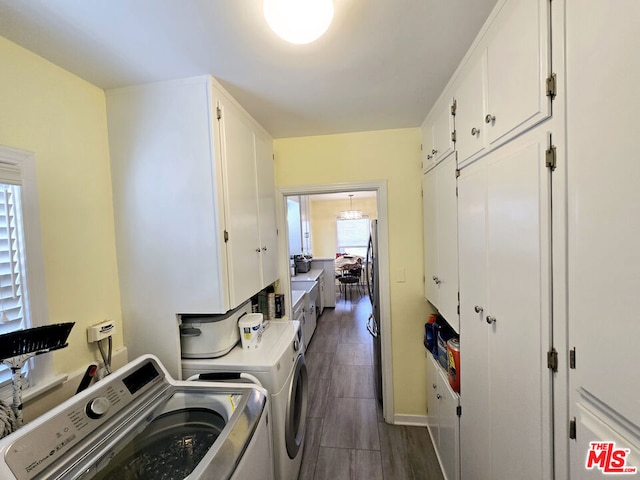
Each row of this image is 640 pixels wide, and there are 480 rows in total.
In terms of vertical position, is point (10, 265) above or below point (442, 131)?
below

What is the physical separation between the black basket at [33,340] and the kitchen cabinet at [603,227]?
168 cm

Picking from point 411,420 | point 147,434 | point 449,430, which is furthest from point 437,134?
point 411,420

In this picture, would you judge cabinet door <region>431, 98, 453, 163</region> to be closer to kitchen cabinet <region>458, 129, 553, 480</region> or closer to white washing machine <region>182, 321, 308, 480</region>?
kitchen cabinet <region>458, 129, 553, 480</region>

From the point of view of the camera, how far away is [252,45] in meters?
1.11

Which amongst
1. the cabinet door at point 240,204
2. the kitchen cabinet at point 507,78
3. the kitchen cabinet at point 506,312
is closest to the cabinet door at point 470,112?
the kitchen cabinet at point 507,78

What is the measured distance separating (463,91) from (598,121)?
863 mm

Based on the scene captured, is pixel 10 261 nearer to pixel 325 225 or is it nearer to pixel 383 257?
pixel 383 257

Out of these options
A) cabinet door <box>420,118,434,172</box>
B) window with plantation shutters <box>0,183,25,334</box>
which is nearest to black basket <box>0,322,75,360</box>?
window with plantation shutters <box>0,183,25,334</box>

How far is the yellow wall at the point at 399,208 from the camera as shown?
7.09 feet

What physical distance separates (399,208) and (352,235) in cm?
522

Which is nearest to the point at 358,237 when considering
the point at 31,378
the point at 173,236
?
the point at 173,236

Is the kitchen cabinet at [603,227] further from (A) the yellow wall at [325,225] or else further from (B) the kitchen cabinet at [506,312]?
(A) the yellow wall at [325,225]

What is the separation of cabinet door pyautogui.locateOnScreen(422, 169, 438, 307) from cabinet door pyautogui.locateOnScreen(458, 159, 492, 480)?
0.43 meters

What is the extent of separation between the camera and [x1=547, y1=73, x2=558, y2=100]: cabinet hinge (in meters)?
0.72
